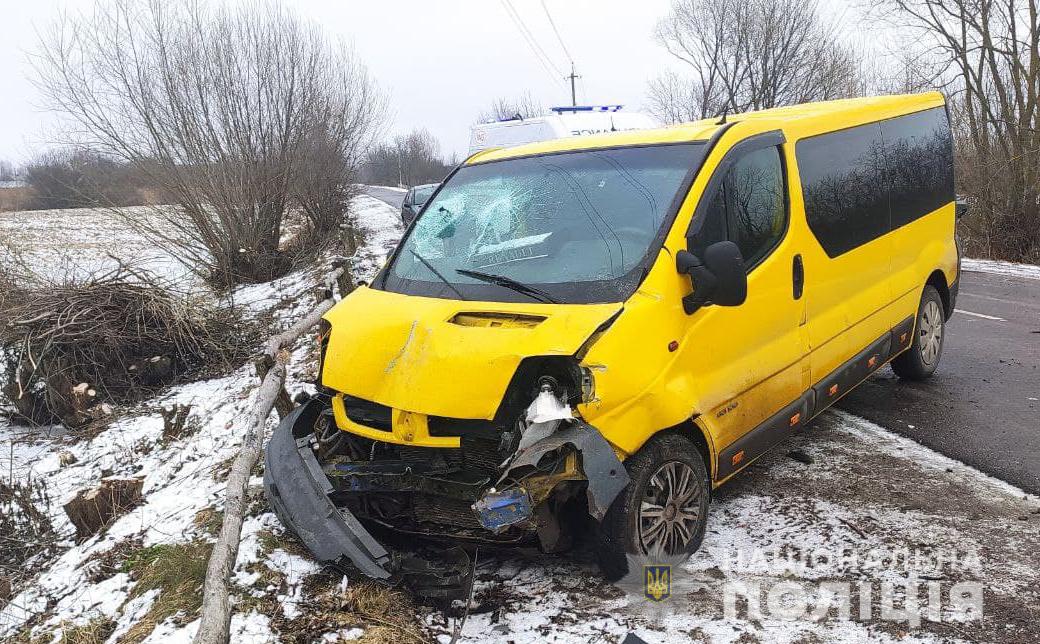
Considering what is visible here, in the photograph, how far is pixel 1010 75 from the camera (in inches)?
631

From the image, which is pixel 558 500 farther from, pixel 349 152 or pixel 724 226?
pixel 349 152

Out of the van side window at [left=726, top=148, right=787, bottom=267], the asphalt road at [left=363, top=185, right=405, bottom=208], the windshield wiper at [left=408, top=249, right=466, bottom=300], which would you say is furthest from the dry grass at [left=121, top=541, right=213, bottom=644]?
the asphalt road at [left=363, top=185, right=405, bottom=208]

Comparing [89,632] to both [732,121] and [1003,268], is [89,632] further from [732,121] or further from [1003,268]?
[1003,268]

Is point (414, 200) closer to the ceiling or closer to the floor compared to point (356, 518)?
closer to the ceiling

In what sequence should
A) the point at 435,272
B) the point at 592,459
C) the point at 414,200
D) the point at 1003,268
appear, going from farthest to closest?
1. the point at 414,200
2. the point at 1003,268
3. the point at 435,272
4. the point at 592,459

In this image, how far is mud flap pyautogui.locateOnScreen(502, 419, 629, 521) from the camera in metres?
2.84

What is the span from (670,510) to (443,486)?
106 cm

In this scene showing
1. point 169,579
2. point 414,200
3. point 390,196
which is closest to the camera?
point 169,579

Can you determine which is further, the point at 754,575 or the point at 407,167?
the point at 407,167

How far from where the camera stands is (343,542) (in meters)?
3.14

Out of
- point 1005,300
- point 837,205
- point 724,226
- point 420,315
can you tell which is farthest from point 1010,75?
point 420,315

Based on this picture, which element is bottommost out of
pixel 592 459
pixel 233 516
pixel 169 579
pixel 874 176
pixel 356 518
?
pixel 169 579

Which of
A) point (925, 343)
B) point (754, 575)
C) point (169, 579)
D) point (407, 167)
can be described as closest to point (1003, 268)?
point (925, 343)

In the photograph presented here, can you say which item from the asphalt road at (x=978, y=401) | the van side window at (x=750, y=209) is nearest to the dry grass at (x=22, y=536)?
the van side window at (x=750, y=209)
